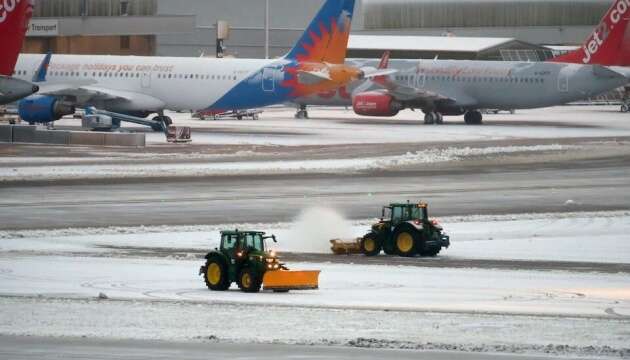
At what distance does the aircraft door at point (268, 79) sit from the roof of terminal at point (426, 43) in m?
50.4

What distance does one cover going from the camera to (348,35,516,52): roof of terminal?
126 metres

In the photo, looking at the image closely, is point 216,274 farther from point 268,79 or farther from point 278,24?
point 278,24

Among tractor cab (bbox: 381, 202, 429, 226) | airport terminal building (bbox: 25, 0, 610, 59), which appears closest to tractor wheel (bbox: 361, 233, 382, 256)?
tractor cab (bbox: 381, 202, 429, 226)

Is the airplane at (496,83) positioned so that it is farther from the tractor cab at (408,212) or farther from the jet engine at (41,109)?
the tractor cab at (408,212)

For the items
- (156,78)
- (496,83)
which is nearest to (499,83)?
(496,83)

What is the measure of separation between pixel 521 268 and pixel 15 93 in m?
32.0

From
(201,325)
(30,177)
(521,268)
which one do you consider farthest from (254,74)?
(201,325)

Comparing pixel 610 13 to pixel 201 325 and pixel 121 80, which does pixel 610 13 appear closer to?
pixel 121 80

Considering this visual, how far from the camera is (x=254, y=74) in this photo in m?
77.2

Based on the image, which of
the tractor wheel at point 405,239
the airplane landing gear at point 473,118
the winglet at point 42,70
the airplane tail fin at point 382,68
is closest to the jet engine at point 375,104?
the airplane tail fin at point 382,68

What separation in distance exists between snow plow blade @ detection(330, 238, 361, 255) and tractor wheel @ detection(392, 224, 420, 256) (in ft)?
2.44

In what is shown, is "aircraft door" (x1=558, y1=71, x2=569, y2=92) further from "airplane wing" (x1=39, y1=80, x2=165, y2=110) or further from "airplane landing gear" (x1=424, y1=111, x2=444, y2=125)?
"airplane wing" (x1=39, y1=80, x2=165, y2=110)

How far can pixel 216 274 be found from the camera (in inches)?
936

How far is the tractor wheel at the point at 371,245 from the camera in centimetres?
2923
